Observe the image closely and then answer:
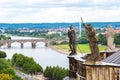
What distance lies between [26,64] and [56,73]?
65.5 ft

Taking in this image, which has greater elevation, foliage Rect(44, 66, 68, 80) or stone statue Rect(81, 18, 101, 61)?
stone statue Rect(81, 18, 101, 61)

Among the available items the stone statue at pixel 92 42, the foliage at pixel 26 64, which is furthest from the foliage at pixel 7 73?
the stone statue at pixel 92 42

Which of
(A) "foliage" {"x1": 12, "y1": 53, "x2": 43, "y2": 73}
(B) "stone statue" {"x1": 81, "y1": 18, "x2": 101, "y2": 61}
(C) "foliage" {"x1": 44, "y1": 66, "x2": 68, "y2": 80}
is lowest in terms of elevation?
(A) "foliage" {"x1": 12, "y1": 53, "x2": 43, "y2": 73}

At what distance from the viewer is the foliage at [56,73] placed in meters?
59.9

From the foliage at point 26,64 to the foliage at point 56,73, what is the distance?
7.73 m

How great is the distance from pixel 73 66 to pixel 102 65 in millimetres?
3385

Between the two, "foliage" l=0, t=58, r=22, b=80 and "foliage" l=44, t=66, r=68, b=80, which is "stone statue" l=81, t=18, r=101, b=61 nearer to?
"foliage" l=0, t=58, r=22, b=80

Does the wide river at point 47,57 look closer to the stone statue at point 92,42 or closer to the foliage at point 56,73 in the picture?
the foliage at point 56,73

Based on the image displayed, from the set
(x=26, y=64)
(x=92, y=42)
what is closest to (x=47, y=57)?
(x=26, y=64)

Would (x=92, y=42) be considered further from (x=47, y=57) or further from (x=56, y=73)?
(x=47, y=57)

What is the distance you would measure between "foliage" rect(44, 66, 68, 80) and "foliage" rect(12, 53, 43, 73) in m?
7.73

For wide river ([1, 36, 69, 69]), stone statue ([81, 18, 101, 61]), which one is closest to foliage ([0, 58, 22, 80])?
A: wide river ([1, 36, 69, 69])

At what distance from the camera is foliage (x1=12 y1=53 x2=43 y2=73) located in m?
74.9

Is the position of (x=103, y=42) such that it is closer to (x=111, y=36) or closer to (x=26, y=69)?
(x=26, y=69)
